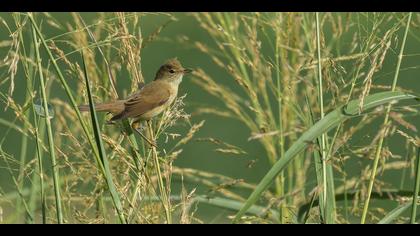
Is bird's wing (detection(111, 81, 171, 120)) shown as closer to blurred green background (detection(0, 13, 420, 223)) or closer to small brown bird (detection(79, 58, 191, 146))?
small brown bird (detection(79, 58, 191, 146))

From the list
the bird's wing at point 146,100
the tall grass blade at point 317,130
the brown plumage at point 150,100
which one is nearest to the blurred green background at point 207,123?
the brown plumage at point 150,100

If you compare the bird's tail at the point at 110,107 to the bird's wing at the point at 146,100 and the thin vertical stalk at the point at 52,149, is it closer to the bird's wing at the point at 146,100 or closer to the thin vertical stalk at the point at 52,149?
the bird's wing at the point at 146,100

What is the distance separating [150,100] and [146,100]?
18mm

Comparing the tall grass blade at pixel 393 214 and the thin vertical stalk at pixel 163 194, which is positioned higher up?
the thin vertical stalk at pixel 163 194

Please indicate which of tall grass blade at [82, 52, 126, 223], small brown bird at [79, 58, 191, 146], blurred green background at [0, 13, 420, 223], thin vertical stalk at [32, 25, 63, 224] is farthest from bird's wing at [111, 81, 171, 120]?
blurred green background at [0, 13, 420, 223]

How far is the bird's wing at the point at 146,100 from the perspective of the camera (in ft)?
11.4

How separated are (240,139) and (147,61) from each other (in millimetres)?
2787

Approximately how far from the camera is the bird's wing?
3487 millimetres

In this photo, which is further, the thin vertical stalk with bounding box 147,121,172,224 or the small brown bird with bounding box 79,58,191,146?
the small brown bird with bounding box 79,58,191,146

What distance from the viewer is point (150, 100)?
3740 mm

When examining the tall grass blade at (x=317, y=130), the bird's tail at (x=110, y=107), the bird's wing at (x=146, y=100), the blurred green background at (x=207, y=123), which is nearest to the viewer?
the tall grass blade at (x=317, y=130)

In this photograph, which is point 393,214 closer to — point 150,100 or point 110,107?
point 110,107
